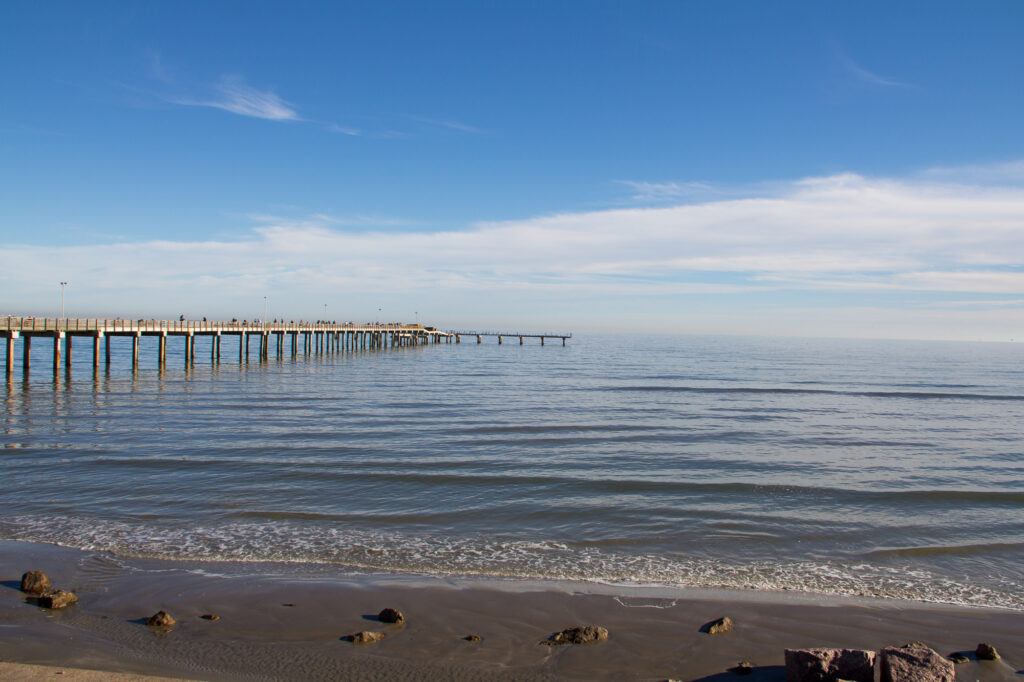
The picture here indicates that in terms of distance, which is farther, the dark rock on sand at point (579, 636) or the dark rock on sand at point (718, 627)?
the dark rock on sand at point (718, 627)

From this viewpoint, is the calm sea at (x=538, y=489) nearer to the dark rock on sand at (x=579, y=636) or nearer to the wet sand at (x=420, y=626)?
the wet sand at (x=420, y=626)

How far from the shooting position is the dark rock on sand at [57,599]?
7.86m

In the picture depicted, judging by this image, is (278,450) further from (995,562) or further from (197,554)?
(995,562)

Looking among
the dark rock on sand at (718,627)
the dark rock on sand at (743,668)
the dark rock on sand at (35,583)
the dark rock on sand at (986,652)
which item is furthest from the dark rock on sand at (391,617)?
the dark rock on sand at (986,652)

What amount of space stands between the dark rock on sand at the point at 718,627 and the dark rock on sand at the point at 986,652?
241 centimetres

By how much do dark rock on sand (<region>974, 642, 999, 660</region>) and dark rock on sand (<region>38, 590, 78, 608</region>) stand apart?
385 inches

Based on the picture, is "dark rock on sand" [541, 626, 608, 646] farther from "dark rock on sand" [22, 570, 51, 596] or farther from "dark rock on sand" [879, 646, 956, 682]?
"dark rock on sand" [22, 570, 51, 596]

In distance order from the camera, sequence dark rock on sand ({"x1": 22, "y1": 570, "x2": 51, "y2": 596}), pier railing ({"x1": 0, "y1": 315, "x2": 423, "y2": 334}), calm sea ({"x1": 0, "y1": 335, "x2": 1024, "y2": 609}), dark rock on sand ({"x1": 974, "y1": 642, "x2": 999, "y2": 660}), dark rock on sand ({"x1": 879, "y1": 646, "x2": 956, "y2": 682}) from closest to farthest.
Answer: dark rock on sand ({"x1": 879, "y1": 646, "x2": 956, "y2": 682}) < dark rock on sand ({"x1": 974, "y1": 642, "x2": 999, "y2": 660}) < dark rock on sand ({"x1": 22, "y1": 570, "x2": 51, "y2": 596}) < calm sea ({"x1": 0, "y1": 335, "x2": 1024, "y2": 609}) < pier railing ({"x1": 0, "y1": 315, "x2": 423, "y2": 334})

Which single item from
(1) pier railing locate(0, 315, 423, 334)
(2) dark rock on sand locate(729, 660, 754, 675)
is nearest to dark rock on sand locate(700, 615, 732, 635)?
(2) dark rock on sand locate(729, 660, 754, 675)

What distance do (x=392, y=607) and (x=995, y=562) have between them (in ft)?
29.2

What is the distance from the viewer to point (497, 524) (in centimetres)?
1227

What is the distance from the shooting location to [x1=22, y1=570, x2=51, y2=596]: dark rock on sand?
27.1 ft

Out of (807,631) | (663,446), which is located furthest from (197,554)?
(663,446)

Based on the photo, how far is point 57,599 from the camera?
789cm
